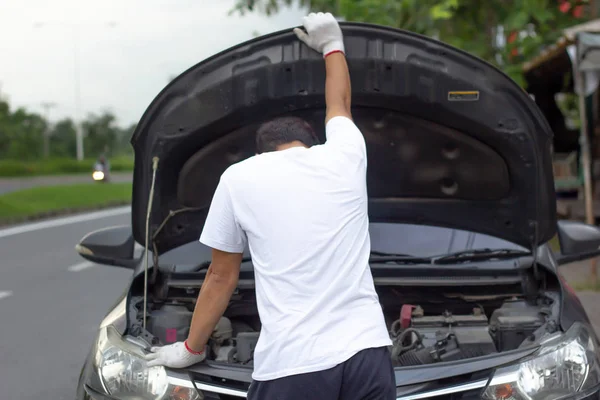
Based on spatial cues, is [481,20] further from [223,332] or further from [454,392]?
[454,392]

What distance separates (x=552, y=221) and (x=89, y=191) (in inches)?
1172

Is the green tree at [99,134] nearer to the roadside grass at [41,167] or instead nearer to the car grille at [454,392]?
the roadside grass at [41,167]

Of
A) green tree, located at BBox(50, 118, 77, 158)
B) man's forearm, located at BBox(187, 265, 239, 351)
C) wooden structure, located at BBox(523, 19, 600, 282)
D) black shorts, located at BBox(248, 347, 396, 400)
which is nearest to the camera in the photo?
black shorts, located at BBox(248, 347, 396, 400)

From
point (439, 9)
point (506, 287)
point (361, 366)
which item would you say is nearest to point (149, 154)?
point (361, 366)

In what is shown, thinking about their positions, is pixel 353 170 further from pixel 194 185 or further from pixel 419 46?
pixel 194 185

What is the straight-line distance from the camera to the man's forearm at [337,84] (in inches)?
122

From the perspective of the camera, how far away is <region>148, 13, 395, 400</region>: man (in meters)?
2.44

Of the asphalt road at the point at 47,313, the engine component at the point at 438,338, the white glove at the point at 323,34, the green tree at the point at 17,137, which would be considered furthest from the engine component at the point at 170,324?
the green tree at the point at 17,137

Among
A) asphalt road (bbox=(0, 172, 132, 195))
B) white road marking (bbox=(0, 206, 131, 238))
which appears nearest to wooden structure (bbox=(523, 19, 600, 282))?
white road marking (bbox=(0, 206, 131, 238))

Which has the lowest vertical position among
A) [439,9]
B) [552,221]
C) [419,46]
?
[552,221]

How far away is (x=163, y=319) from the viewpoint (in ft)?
11.8

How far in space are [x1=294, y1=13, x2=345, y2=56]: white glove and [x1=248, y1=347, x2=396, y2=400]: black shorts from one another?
1.32 metres

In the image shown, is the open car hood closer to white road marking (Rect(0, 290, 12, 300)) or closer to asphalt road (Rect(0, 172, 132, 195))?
white road marking (Rect(0, 290, 12, 300))

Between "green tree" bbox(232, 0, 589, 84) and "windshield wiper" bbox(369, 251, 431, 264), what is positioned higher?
"green tree" bbox(232, 0, 589, 84)
